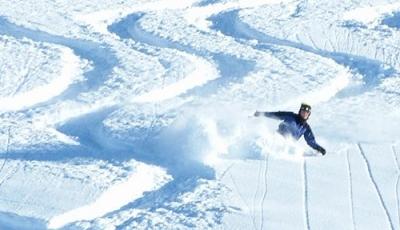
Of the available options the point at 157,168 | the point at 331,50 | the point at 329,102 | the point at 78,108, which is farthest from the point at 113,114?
the point at 331,50

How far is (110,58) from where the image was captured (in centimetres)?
1421

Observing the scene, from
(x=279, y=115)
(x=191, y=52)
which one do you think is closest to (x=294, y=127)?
(x=279, y=115)

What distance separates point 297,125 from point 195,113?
1.79 meters

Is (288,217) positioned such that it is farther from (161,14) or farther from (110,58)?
(161,14)

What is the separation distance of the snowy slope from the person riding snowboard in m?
0.16

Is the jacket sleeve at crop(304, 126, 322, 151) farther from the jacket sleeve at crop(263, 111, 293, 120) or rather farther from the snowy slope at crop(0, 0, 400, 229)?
the jacket sleeve at crop(263, 111, 293, 120)

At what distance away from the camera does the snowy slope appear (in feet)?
28.9

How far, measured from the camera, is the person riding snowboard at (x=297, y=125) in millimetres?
10141

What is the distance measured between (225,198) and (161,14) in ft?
27.2

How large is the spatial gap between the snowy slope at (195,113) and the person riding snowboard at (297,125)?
157 mm

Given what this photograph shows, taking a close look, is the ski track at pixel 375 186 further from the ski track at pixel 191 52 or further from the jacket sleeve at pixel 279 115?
the ski track at pixel 191 52

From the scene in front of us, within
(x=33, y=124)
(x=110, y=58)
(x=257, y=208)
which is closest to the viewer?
(x=257, y=208)

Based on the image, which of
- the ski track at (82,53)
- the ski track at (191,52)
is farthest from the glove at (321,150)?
the ski track at (82,53)

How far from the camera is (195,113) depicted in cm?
1161
